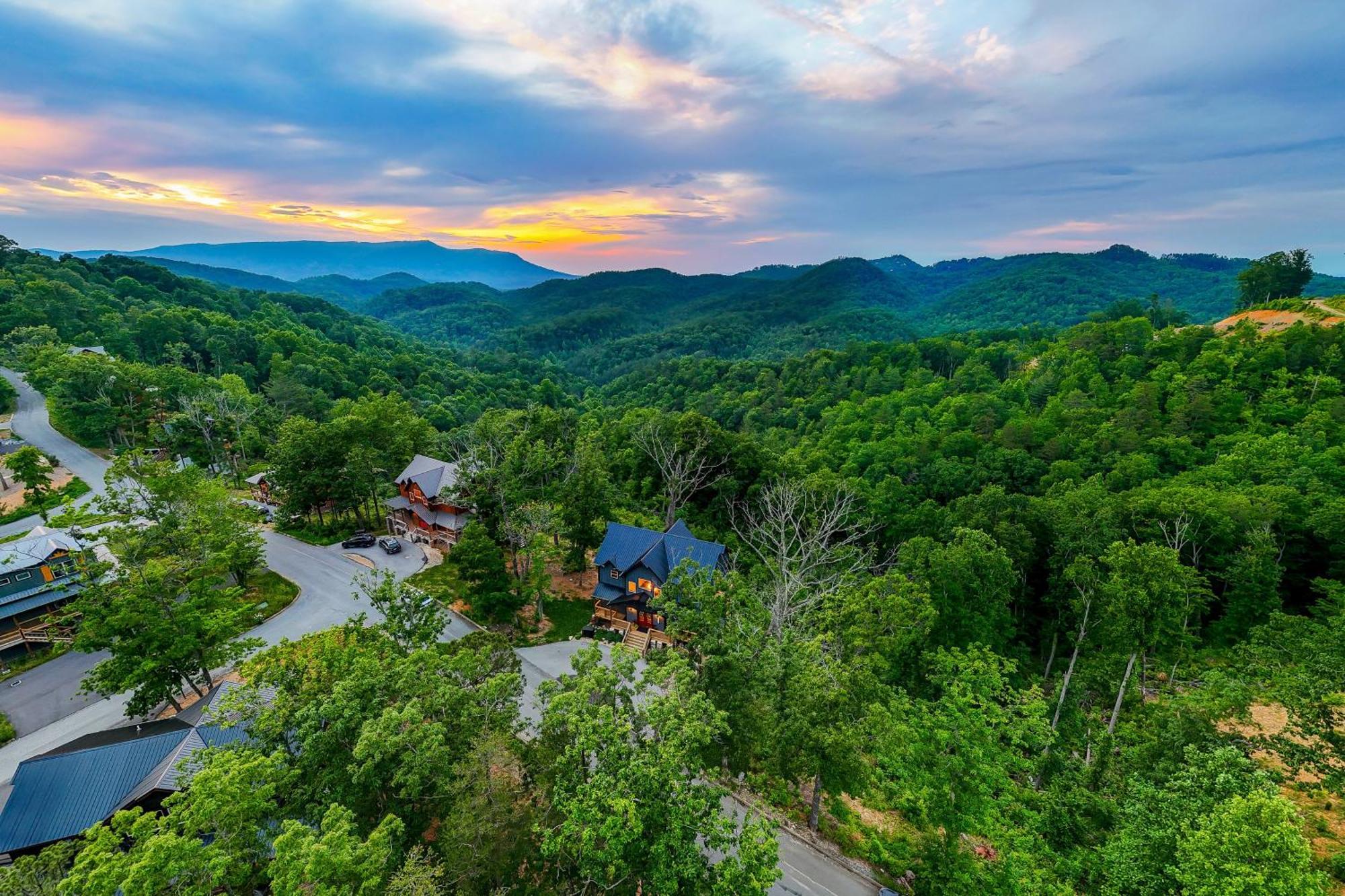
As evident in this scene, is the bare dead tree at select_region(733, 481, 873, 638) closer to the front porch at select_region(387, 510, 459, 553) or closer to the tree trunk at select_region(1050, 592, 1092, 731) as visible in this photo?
the tree trunk at select_region(1050, 592, 1092, 731)

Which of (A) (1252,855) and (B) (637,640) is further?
(B) (637,640)

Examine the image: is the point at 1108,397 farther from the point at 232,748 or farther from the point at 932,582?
the point at 232,748

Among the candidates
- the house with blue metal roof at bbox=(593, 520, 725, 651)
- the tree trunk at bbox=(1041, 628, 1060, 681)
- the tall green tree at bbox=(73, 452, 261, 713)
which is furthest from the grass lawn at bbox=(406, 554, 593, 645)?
the tree trunk at bbox=(1041, 628, 1060, 681)

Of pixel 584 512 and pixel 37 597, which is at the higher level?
pixel 584 512

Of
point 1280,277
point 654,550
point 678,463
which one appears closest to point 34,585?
point 654,550

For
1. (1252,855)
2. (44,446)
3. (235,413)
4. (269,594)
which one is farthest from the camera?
(235,413)

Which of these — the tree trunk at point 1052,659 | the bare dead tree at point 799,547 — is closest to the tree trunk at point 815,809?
the bare dead tree at point 799,547

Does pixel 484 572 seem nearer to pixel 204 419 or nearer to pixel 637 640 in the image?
pixel 637 640
